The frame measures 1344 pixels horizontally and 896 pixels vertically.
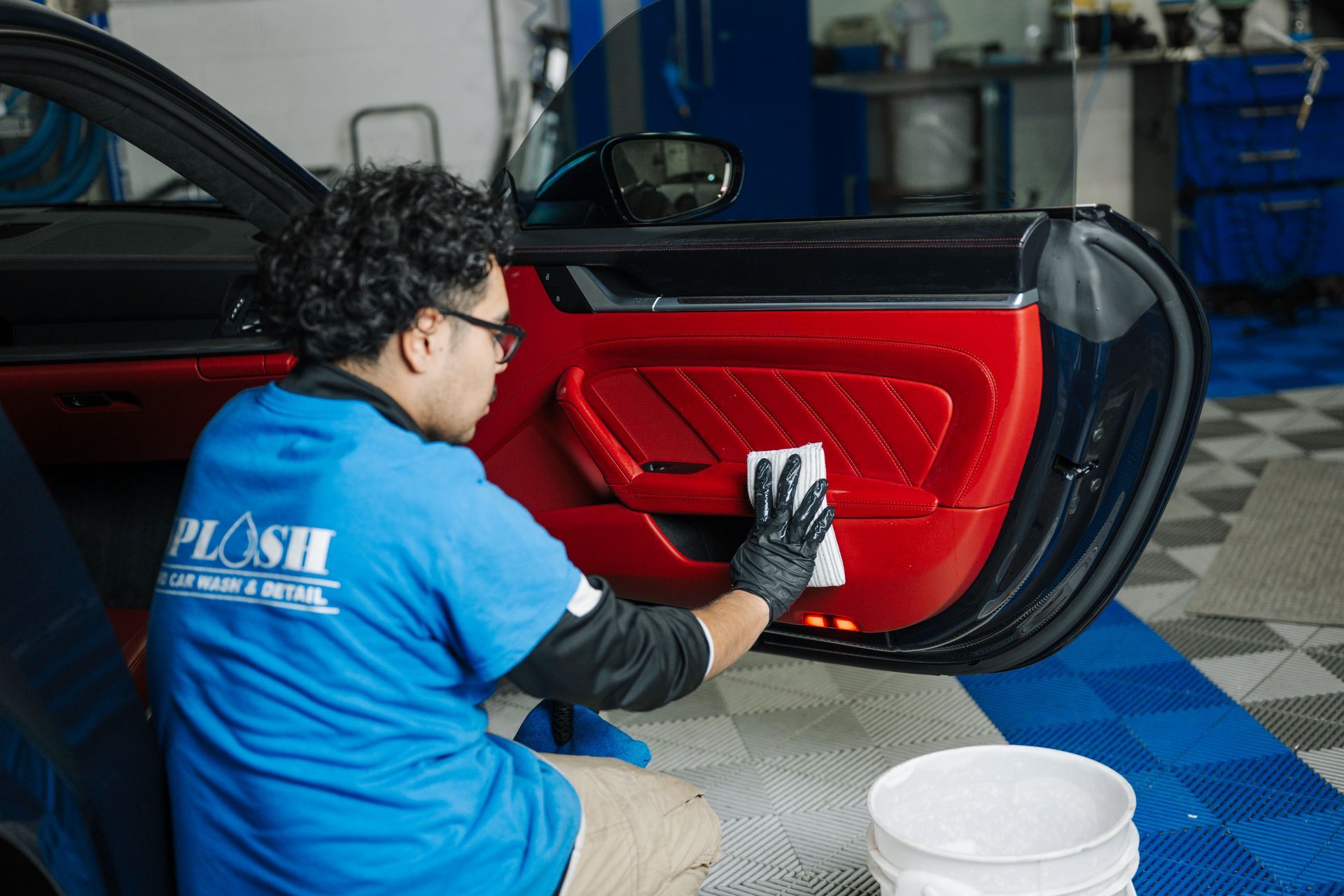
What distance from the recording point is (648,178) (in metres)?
1.83

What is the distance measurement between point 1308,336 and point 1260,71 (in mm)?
1603

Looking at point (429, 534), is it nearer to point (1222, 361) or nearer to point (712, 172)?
point (712, 172)

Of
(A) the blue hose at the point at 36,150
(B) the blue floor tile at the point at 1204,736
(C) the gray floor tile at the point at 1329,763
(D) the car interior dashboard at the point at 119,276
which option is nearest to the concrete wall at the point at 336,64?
(A) the blue hose at the point at 36,150

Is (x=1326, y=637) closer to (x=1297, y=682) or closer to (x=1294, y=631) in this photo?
(x=1294, y=631)

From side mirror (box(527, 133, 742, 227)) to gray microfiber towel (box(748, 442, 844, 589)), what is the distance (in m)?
0.40

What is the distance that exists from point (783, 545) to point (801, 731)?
33.0 inches

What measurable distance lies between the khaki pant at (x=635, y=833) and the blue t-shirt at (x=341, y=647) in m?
0.10

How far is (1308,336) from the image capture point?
6.09 m

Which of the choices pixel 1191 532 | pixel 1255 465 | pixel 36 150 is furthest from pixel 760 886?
pixel 36 150

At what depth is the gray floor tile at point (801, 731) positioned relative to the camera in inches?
87.1

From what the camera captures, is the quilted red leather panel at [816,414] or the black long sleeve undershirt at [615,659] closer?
the black long sleeve undershirt at [615,659]

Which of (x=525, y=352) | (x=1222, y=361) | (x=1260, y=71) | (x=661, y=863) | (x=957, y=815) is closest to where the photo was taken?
(x=661, y=863)

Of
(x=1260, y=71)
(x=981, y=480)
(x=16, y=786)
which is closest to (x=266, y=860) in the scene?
(x=16, y=786)

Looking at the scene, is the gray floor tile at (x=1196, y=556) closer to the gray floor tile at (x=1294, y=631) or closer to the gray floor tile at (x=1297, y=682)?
the gray floor tile at (x=1294, y=631)
